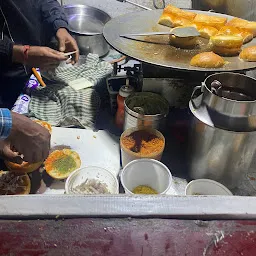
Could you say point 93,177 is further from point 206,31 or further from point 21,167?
point 206,31

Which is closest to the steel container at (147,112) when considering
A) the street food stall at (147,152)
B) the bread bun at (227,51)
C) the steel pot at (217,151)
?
the street food stall at (147,152)

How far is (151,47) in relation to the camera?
7.57ft

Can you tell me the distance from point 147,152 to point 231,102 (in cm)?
62

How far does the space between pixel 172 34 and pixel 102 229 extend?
1725 mm

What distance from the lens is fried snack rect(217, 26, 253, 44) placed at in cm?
239

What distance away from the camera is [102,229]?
1016mm

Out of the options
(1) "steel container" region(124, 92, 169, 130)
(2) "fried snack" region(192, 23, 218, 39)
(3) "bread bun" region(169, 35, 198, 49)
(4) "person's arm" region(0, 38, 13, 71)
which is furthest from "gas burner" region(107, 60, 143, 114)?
(4) "person's arm" region(0, 38, 13, 71)

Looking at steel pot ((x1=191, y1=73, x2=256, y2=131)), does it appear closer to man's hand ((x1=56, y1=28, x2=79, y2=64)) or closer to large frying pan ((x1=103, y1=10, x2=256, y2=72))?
large frying pan ((x1=103, y1=10, x2=256, y2=72))

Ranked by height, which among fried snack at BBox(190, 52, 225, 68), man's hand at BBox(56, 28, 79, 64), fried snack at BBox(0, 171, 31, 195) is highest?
fried snack at BBox(190, 52, 225, 68)

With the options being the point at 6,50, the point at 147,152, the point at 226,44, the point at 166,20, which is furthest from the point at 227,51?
the point at 6,50

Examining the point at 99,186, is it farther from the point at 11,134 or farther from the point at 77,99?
the point at 77,99

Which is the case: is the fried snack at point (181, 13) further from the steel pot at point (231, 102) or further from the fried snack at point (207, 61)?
Answer: the steel pot at point (231, 102)

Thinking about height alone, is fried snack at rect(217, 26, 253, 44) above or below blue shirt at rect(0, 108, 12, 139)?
above

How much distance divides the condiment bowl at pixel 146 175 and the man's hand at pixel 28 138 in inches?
21.0
